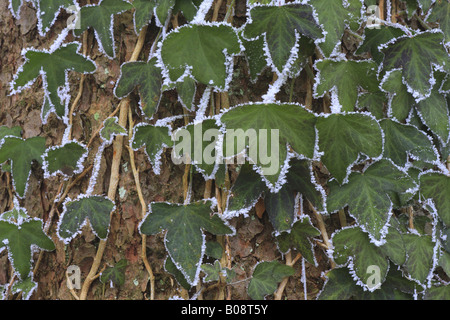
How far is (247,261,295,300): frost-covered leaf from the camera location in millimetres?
1089

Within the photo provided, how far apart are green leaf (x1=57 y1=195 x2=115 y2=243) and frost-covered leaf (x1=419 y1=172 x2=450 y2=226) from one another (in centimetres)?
86

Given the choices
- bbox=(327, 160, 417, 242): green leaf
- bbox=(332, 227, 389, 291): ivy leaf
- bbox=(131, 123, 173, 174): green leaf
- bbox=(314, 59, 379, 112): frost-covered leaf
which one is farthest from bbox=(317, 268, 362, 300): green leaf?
bbox=(131, 123, 173, 174): green leaf

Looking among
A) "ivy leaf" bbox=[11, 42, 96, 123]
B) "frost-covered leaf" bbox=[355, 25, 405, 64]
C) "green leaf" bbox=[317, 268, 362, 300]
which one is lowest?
"green leaf" bbox=[317, 268, 362, 300]

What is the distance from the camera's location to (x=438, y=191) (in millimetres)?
1204

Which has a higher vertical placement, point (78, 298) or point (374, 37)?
point (374, 37)

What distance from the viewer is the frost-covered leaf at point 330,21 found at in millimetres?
1065

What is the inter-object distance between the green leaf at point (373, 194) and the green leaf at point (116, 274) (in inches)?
22.2

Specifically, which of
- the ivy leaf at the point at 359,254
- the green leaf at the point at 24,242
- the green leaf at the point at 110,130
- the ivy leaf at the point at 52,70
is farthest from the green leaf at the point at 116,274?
the ivy leaf at the point at 359,254

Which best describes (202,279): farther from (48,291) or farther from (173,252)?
(48,291)

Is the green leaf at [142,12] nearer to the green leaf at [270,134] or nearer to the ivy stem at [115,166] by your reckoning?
the ivy stem at [115,166]

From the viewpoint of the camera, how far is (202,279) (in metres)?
1.12

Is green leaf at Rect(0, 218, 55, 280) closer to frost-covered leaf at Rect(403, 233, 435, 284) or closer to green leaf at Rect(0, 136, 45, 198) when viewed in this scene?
green leaf at Rect(0, 136, 45, 198)

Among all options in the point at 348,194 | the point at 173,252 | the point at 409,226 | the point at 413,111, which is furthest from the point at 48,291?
the point at 413,111
